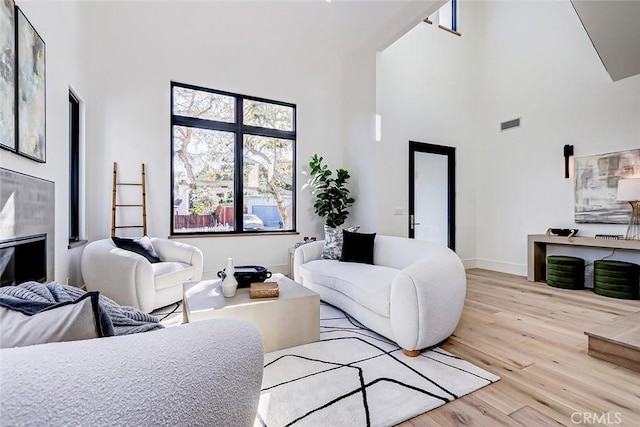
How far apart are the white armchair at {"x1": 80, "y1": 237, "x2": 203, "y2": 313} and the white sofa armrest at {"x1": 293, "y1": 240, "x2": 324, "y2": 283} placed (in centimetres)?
118

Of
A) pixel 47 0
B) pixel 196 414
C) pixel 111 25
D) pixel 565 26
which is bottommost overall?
pixel 196 414

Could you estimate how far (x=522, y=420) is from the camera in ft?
4.96

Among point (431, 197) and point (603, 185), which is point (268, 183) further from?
point (603, 185)

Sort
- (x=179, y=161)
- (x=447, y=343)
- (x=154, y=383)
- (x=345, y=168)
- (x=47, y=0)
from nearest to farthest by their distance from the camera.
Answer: (x=154, y=383) → (x=447, y=343) → (x=47, y=0) → (x=179, y=161) → (x=345, y=168)

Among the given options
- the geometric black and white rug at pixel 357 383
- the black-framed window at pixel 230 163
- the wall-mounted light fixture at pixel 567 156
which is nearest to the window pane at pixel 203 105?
the black-framed window at pixel 230 163

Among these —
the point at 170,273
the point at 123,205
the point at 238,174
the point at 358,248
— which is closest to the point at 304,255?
the point at 358,248

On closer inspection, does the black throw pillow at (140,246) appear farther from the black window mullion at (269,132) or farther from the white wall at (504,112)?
the white wall at (504,112)

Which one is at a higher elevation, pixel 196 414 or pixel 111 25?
pixel 111 25

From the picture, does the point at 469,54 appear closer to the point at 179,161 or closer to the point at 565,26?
the point at 565,26

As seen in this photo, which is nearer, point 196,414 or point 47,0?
point 196,414

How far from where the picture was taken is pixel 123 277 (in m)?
2.73

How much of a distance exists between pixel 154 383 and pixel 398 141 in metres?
4.76

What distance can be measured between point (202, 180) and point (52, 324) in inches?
153

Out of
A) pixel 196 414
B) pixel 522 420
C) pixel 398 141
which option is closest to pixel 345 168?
pixel 398 141
